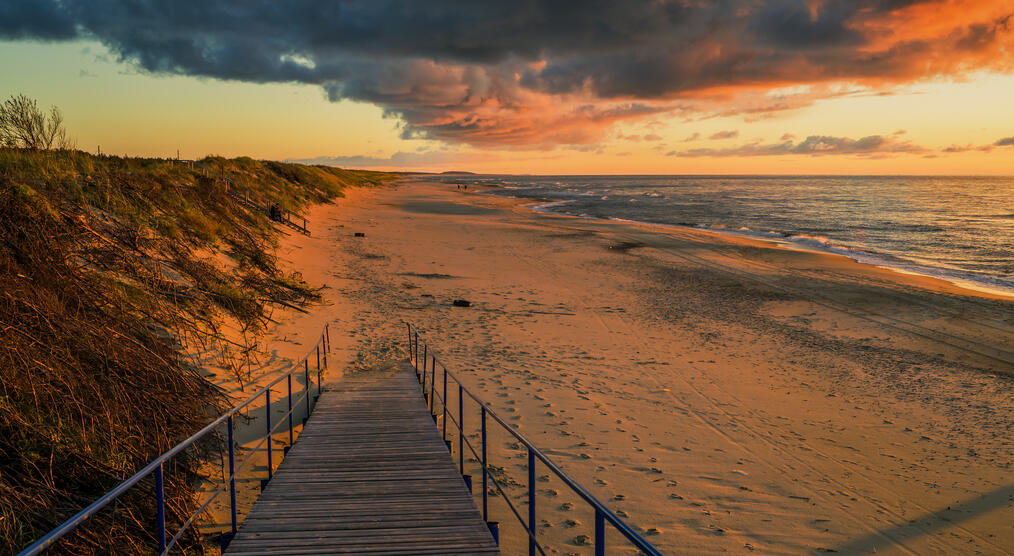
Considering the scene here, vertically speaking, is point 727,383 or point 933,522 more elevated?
point 727,383

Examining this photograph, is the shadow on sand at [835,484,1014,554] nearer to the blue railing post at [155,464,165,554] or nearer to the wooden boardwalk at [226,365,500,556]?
the wooden boardwalk at [226,365,500,556]

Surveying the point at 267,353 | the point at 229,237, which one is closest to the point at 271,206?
the point at 229,237

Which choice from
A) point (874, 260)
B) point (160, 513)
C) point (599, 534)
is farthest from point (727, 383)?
point (874, 260)

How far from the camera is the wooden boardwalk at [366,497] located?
453cm

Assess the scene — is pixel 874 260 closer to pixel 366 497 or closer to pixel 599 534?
pixel 366 497

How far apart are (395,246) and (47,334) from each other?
22694mm

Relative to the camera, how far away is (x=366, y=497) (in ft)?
17.7

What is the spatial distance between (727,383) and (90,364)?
35.6 ft

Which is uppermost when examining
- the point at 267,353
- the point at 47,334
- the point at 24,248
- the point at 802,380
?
the point at 24,248

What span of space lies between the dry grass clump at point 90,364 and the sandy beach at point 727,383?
328cm

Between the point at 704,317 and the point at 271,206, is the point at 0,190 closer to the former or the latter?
the point at 704,317

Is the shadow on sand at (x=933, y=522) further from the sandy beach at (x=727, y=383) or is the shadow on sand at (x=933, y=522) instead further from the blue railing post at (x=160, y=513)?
the blue railing post at (x=160, y=513)

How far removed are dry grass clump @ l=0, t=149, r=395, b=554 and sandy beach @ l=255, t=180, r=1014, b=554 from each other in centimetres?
328

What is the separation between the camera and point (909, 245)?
118 feet
